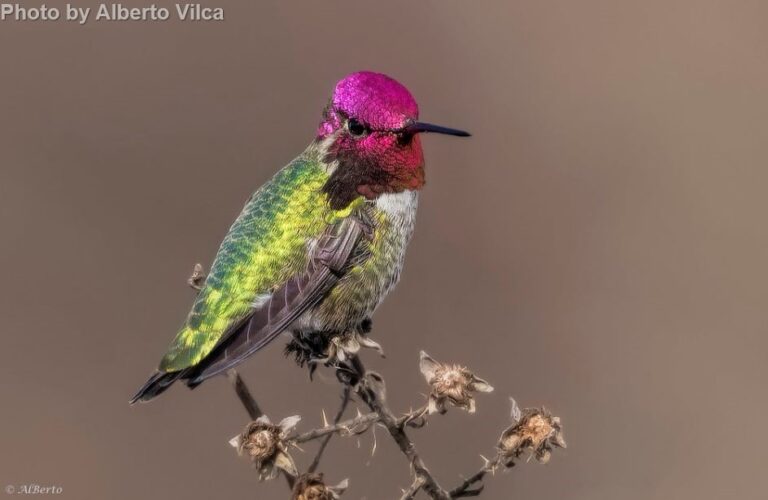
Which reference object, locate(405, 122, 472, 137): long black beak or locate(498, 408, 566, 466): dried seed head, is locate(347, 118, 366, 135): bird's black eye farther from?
locate(498, 408, 566, 466): dried seed head

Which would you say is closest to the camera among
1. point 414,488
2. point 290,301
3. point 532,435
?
point 414,488

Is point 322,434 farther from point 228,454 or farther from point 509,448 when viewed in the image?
point 228,454

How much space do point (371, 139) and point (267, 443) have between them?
1213mm

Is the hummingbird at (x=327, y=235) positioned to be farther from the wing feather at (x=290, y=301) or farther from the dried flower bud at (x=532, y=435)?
the dried flower bud at (x=532, y=435)

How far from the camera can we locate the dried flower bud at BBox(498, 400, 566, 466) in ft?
11.3

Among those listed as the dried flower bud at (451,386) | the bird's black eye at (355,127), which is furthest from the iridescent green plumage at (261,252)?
the dried flower bud at (451,386)

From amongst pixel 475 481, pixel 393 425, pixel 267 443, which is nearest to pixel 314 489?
pixel 267 443

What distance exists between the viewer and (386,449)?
5.58 meters

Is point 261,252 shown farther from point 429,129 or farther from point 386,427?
point 386,427

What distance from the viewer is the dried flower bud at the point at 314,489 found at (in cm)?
326

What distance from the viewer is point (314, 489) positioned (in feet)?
10.7

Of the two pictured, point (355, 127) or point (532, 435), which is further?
point (355, 127)

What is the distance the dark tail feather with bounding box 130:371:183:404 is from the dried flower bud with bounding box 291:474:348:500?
0.59 meters

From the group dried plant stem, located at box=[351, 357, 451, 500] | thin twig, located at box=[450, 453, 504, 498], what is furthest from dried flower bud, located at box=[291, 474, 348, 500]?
thin twig, located at box=[450, 453, 504, 498]
